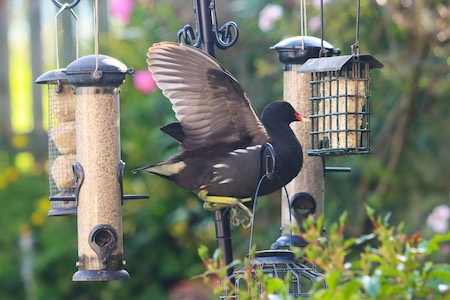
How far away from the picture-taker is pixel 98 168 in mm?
4527

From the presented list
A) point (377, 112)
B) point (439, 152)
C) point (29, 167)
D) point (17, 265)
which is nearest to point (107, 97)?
point (377, 112)

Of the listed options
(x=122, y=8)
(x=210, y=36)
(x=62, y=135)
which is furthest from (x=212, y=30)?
(x=122, y=8)

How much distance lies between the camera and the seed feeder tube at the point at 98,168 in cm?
448

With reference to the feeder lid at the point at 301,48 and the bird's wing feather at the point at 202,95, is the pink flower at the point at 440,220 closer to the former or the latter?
the feeder lid at the point at 301,48

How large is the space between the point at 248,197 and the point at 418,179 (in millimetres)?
3665

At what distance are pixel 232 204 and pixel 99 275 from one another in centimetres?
62

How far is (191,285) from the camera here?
8.20 m

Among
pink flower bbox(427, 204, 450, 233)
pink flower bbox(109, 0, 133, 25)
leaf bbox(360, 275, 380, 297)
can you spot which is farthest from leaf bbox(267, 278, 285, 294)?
pink flower bbox(109, 0, 133, 25)

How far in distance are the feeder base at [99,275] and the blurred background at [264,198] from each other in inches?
119

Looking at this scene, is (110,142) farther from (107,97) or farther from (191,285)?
(191,285)

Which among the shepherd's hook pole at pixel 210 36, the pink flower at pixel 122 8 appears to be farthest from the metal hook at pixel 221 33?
the pink flower at pixel 122 8

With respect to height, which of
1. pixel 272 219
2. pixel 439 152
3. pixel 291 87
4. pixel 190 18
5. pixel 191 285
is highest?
pixel 190 18

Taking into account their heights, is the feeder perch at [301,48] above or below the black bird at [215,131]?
above

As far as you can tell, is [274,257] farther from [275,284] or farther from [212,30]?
[275,284]
